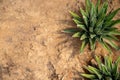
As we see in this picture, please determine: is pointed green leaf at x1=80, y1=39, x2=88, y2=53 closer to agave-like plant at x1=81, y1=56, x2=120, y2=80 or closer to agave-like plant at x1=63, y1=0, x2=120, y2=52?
agave-like plant at x1=63, y1=0, x2=120, y2=52

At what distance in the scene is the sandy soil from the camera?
17.1ft

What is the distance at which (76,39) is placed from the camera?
5.46 metres

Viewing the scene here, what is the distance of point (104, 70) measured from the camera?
4.99m

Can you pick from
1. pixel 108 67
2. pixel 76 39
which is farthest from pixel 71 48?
pixel 108 67

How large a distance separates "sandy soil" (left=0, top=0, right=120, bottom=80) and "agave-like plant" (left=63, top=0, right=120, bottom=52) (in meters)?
0.25

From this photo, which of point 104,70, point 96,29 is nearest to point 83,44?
point 96,29

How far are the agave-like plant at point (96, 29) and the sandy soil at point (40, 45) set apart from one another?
247 millimetres

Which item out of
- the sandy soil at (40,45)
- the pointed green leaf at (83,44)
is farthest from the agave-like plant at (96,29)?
the sandy soil at (40,45)

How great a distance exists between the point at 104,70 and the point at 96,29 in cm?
96

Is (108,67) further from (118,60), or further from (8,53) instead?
(8,53)

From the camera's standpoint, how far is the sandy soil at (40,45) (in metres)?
5.20

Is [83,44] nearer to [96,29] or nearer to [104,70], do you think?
[96,29]

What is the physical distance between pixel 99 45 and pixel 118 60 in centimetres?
69

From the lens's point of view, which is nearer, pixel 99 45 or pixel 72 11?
pixel 99 45
